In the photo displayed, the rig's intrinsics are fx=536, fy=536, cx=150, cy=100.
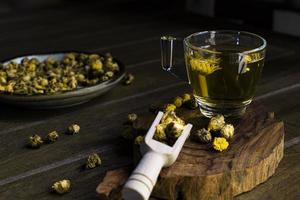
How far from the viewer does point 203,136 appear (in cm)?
68

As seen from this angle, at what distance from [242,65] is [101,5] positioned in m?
1.12

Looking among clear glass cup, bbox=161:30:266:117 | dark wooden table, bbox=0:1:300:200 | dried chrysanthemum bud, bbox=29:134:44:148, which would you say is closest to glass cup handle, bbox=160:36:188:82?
clear glass cup, bbox=161:30:266:117

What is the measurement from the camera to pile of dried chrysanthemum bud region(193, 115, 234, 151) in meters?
0.67

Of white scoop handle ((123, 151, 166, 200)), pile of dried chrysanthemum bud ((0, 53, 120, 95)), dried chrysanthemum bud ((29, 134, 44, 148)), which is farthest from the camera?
pile of dried chrysanthemum bud ((0, 53, 120, 95))

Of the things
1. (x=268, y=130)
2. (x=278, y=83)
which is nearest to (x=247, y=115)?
(x=268, y=130)

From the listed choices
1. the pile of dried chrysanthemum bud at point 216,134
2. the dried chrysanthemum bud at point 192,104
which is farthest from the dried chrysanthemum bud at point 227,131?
the dried chrysanthemum bud at point 192,104

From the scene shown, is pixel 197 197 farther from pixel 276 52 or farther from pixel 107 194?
pixel 276 52

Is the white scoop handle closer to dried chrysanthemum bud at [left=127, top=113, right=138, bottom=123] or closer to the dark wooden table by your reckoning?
the dark wooden table

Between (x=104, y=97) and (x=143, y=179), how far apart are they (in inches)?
17.5

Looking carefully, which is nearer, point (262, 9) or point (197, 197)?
point (197, 197)

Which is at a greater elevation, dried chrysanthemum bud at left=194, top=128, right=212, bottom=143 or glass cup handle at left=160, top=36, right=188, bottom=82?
glass cup handle at left=160, top=36, right=188, bottom=82

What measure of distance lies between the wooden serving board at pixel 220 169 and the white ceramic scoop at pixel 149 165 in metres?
0.02

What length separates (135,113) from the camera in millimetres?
876

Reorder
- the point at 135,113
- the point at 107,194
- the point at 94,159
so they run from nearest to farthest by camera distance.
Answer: the point at 107,194
the point at 94,159
the point at 135,113
